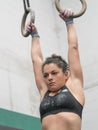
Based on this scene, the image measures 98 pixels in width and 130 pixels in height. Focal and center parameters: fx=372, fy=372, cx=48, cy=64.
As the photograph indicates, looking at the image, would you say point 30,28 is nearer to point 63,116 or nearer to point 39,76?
point 39,76

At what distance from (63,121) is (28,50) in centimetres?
227

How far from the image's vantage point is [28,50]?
4.18m

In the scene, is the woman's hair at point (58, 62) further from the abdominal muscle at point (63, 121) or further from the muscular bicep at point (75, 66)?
the abdominal muscle at point (63, 121)

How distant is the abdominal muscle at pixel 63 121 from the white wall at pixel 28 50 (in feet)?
5.07

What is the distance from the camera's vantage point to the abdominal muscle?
6.46 feet

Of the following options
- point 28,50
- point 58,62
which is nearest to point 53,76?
point 58,62

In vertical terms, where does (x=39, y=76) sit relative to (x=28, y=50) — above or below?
above

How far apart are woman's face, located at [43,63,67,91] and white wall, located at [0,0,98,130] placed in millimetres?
1477

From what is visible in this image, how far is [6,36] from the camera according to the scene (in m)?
3.88

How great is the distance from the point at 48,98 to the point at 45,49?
245 centimetres

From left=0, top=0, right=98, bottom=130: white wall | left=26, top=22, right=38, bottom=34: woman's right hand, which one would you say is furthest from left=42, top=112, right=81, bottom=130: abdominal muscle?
left=0, top=0, right=98, bottom=130: white wall

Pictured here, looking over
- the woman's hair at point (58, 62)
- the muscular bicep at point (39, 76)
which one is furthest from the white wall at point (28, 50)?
the woman's hair at point (58, 62)

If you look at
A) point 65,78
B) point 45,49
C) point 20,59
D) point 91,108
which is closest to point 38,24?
point 45,49

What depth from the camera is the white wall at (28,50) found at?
12.2ft
